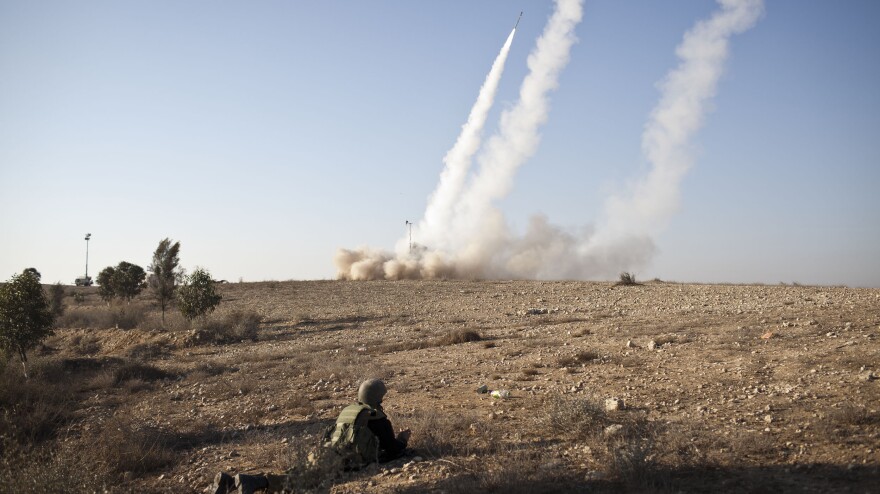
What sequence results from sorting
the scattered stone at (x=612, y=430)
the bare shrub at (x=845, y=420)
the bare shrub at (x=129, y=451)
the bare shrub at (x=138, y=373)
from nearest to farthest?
the bare shrub at (x=845, y=420)
the scattered stone at (x=612, y=430)
the bare shrub at (x=129, y=451)
the bare shrub at (x=138, y=373)

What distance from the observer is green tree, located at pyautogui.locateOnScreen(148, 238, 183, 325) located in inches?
1241

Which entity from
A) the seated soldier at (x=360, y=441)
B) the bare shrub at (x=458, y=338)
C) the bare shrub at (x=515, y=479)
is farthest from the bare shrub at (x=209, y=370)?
the bare shrub at (x=515, y=479)

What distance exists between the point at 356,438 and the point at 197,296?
2067 centimetres

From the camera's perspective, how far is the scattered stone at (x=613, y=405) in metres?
8.62

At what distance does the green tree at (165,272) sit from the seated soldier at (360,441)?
26678mm

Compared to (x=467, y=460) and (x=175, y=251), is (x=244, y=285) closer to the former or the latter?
(x=175, y=251)

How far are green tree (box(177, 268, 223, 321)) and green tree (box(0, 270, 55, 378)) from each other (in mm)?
6928

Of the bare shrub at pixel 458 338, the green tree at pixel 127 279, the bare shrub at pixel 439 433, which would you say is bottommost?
the bare shrub at pixel 439 433

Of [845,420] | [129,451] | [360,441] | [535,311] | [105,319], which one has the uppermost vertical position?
[535,311]

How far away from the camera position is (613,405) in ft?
28.4

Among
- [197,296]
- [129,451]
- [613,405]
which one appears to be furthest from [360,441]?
[197,296]

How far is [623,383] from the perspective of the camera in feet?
33.9

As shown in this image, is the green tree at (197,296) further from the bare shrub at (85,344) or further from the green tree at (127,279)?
the green tree at (127,279)

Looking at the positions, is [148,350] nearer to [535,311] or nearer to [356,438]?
[535,311]
